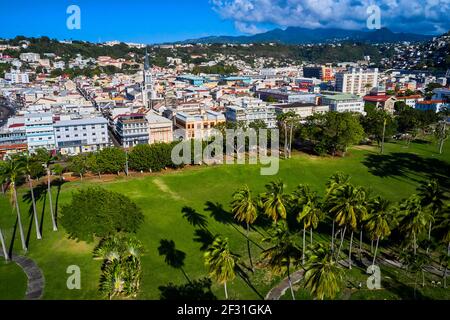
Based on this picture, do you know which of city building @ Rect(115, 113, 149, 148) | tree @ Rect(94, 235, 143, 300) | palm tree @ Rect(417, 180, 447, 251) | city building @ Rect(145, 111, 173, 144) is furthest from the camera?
city building @ Rect(145, 111, 173, 144)

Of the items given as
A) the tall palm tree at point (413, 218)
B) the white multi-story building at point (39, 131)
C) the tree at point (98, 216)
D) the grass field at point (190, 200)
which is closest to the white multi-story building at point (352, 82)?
the grass field at point (190, 200)

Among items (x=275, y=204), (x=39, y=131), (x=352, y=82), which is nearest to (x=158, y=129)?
(x=39, y=131)

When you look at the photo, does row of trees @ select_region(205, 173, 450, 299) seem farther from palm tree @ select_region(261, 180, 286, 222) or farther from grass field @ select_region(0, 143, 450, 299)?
grass field @ select_region(0, 143, 450, 299)

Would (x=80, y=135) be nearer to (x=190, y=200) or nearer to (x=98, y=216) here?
(x=190, y=200)

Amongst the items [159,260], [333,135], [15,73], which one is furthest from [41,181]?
[15,73]

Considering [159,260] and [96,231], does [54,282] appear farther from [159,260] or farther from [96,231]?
[159,260]

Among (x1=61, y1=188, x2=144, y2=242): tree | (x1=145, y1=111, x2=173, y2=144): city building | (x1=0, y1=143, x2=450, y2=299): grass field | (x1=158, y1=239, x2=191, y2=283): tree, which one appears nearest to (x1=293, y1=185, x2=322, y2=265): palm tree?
(x1=0, y1=143, x2=450, y2=299): grass field

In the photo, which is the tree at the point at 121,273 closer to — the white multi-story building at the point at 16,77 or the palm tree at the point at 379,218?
the palm tree at the point at 379,218
